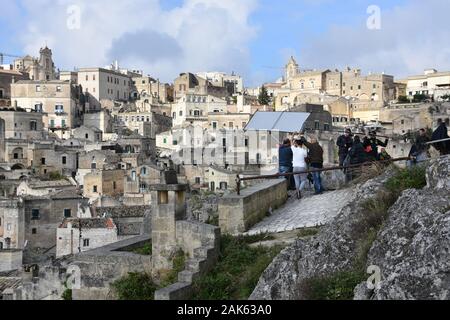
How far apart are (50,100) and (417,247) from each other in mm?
80095

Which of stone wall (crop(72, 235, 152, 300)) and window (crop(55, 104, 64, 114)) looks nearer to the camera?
stone wall (crop(72, 235, 152, 300))

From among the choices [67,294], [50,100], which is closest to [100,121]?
[50,100]

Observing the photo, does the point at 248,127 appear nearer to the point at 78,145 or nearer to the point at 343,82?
the point at 78,145

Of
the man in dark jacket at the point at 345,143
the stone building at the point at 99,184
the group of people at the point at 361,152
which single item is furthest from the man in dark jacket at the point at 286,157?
the stone building at the point at 99,184

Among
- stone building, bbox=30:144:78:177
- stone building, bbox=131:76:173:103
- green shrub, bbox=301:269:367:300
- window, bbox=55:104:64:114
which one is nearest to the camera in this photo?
green shrub, bbox=301:269:367:300

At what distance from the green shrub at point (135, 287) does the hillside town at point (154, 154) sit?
19 centimetres

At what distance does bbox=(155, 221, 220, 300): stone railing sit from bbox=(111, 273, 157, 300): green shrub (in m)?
0.72

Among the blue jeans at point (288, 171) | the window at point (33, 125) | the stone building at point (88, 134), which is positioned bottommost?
the blue jeans at point (288, 171)

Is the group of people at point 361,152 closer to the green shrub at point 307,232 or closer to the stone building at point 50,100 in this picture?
the green shrub at point 307,232

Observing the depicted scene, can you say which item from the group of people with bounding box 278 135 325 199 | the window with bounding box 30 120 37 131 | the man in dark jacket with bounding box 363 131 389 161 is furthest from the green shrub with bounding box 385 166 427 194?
the window with bounding box 30 120 37 131

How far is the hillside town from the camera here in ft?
38.2

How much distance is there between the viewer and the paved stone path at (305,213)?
1178 cm

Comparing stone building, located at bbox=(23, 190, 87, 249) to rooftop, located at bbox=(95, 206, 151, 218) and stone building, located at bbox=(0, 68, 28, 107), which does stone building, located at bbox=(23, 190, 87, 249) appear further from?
stone building, located at bbox=(0, 68, 28, 107)
